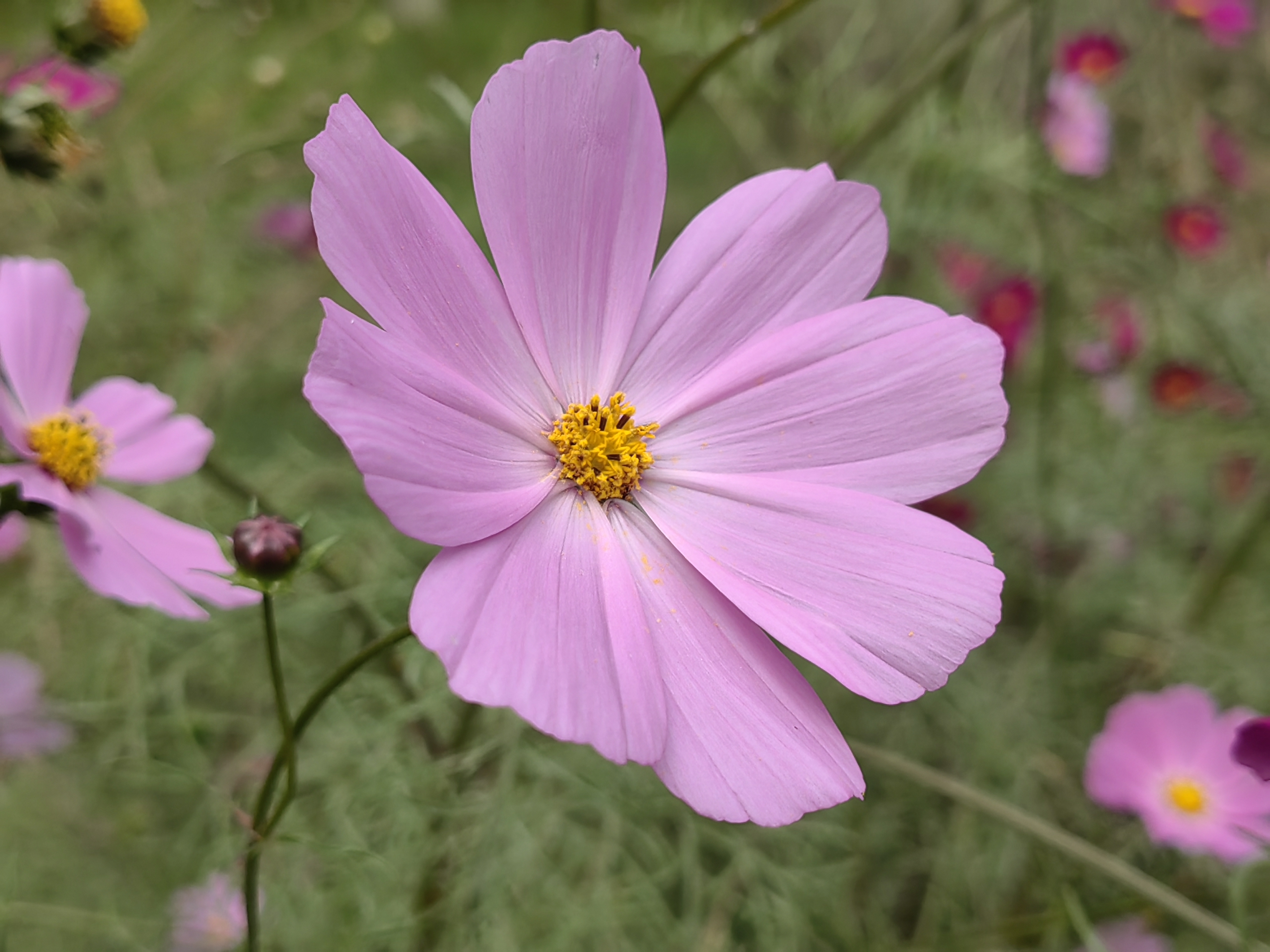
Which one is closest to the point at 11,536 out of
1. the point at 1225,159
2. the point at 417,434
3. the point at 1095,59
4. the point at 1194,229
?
the point at 417,434

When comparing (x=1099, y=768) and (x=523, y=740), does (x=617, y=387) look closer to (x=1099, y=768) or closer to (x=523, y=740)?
(x=523, y=740)

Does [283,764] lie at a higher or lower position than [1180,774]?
higher

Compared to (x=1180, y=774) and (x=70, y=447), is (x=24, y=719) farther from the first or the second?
(x=1180, y=774)

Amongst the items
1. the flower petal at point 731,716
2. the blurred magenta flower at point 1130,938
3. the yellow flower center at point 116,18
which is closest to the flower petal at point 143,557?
the flower petal at point 731,716

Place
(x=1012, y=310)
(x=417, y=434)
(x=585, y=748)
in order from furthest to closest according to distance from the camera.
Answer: (x=1012, y=310) < (x=585, y=748) < (x=417, y=434)

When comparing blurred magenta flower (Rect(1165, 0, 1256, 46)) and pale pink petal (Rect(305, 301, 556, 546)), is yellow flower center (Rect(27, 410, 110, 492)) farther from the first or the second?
blurred magenta flower (Rect(1165, 0, 1256, 46))

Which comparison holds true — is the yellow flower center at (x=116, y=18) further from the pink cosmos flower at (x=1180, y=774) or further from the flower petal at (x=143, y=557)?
the pink cosmos flower at (x=1180, y=774)

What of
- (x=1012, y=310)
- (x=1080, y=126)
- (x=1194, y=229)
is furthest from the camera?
(x=1080, y=126)
